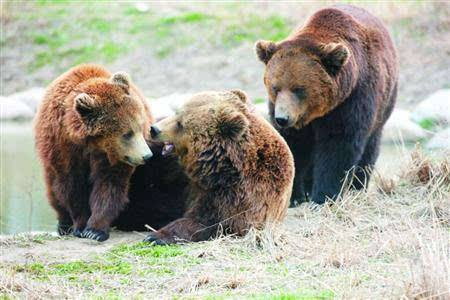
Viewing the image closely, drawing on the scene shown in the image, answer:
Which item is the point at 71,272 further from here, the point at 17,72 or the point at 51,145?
the point at 17,72

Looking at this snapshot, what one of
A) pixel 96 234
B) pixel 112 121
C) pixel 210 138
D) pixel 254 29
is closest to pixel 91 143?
pixel 112 121

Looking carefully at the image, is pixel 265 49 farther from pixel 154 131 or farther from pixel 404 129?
pixel 404 129

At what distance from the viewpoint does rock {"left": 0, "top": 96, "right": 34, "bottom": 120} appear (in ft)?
52.9

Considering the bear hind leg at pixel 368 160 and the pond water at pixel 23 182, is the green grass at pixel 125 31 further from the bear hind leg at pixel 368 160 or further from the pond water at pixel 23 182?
the bear hind leg at pixel 368 160

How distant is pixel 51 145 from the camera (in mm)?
7527

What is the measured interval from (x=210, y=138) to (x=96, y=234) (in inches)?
51.2

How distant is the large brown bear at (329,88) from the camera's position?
8.32m

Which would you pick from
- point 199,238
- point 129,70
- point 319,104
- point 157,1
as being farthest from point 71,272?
point 157,1

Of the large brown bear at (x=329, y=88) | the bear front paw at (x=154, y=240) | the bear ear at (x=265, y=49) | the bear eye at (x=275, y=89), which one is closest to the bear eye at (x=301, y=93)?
the large brown bear at (x=329, y=88)

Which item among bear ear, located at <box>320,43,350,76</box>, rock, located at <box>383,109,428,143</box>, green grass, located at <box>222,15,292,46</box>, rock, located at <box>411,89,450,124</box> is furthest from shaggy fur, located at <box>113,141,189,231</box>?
green grass, located at <box>222,15,292,46</box>

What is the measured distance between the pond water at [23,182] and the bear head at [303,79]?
161cm

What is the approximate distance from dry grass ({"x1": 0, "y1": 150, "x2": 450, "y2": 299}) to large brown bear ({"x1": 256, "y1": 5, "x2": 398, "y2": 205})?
2.87 ft

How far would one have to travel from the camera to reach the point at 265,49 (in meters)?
8.55

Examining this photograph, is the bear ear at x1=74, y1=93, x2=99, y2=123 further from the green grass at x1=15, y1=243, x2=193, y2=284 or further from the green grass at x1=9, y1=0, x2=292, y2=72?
the green grass at x1=9, y1=0, x2=292, y2=72
